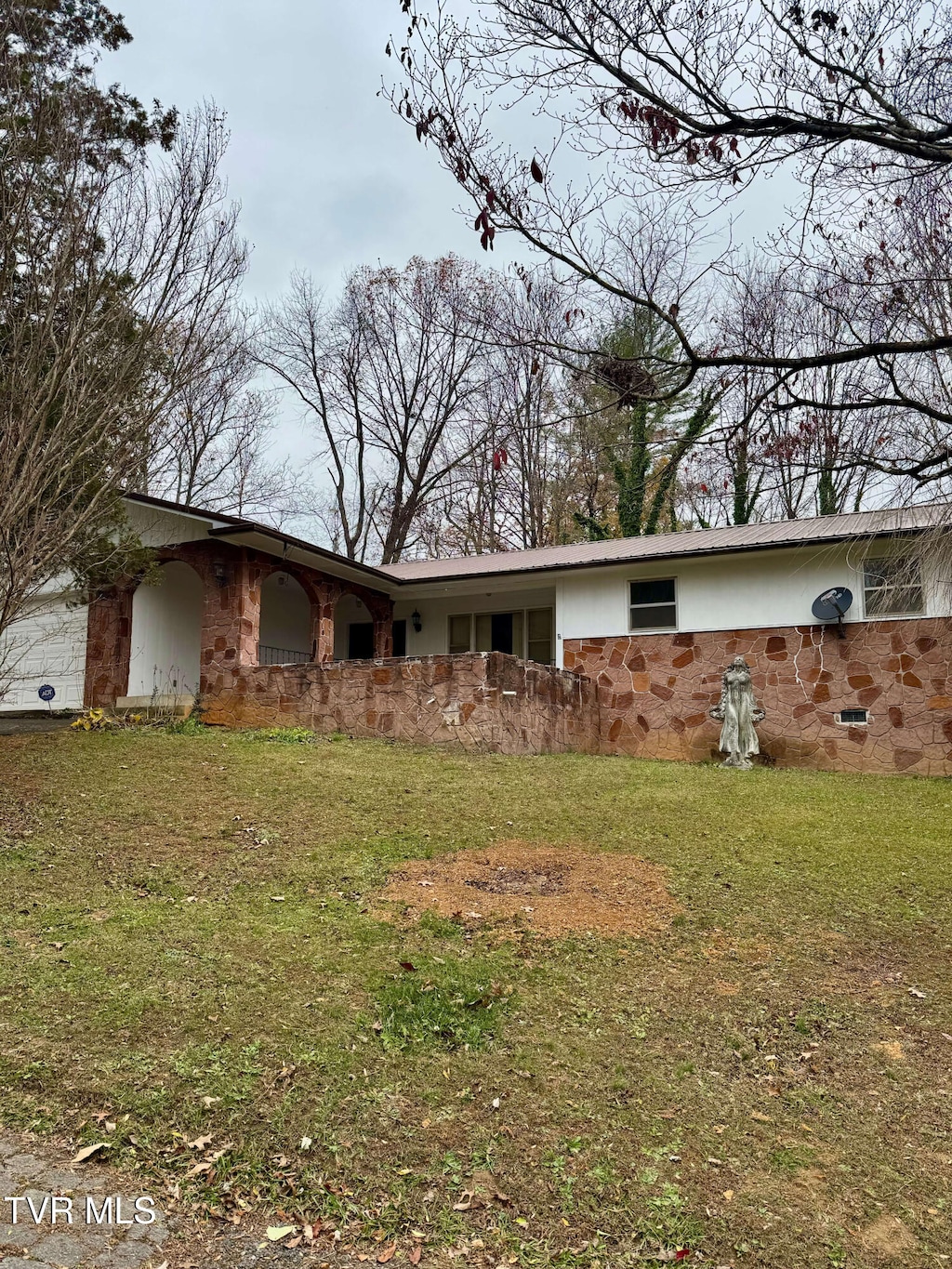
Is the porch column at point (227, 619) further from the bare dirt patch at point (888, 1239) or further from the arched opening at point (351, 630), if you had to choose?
the bare dirt patch at point (888, 1239)

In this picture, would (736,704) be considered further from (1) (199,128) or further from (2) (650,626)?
(1) (199,128)

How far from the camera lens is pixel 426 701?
36.7ft

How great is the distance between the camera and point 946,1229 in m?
2.72

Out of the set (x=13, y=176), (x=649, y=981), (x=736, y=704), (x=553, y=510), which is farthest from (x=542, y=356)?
(x=553, y=510)

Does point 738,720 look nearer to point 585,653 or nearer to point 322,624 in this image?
point 585,653

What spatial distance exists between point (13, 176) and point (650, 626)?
33.9 ft

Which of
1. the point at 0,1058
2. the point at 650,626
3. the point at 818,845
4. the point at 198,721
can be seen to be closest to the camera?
the point at 0,1058

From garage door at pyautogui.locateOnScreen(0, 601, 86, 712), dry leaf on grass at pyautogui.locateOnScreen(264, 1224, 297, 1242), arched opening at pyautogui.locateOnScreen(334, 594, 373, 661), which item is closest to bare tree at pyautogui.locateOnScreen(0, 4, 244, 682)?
dry leaf on grass at pyautogui.locateOnScreen(264, 1224, 297, 1242)

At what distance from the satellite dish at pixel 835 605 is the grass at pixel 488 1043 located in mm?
6547

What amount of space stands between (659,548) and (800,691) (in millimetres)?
3257

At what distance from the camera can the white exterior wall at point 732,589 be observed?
12.6 metres

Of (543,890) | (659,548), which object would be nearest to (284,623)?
(659,548)

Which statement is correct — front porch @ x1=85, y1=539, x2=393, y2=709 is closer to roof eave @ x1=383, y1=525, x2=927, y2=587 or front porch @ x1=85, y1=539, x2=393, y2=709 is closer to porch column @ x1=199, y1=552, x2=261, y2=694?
porch column @ x1=199, y1=552, x2=261, y2=694

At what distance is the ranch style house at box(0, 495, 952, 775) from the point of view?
11.6m
